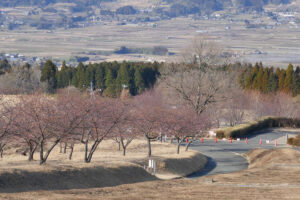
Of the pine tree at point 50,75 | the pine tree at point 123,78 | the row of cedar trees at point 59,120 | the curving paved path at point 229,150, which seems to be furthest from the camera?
the pine tree at point 123,78

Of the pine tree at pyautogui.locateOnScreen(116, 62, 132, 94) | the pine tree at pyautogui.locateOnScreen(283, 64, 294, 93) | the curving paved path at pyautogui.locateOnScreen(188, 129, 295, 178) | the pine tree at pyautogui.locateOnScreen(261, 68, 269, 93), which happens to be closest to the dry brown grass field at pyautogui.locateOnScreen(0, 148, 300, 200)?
the curving paved path at pyautogui.locateOnScreen(188, 129, 295, 178)

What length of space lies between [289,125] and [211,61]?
13166mm

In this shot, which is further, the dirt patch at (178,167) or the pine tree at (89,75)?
the pine tree at (89,75)

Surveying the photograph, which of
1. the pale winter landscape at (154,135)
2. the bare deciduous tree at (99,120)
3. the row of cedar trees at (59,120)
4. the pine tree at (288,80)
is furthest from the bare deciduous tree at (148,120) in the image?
the pine tree at (288,80)

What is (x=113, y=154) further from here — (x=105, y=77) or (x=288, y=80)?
(x=105, y=77)

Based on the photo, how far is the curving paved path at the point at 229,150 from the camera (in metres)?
46.5

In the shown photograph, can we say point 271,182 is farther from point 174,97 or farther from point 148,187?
point 174,97

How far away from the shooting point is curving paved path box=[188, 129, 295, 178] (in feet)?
153

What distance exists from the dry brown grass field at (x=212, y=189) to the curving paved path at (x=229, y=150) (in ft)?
21.3

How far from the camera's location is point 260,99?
86.5m

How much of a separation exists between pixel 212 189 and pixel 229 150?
29146 millimetres

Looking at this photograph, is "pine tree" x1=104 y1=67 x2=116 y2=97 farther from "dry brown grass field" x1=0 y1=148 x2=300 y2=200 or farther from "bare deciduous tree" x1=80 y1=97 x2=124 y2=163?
"dry brown grass field" x1=0 y1=148 x2=300 y2=200

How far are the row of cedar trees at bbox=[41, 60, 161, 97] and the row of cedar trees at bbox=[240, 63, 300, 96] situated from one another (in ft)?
48.1

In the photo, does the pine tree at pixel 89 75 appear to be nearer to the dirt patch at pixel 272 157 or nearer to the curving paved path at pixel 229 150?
the curving paved path at pixel 229 150
